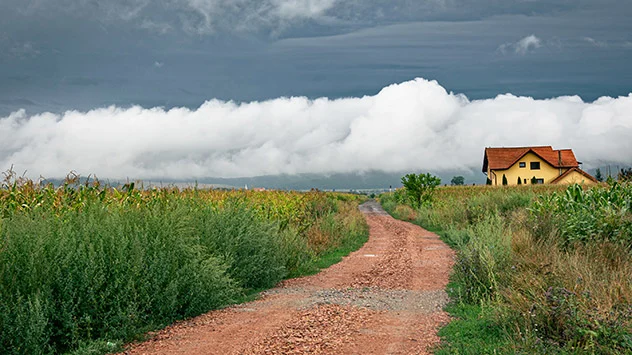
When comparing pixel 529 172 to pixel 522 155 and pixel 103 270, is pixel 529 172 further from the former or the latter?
pixel 103 270

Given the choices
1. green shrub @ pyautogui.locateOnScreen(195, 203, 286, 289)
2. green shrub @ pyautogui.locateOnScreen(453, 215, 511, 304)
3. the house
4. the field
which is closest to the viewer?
the field

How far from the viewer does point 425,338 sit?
852 cm

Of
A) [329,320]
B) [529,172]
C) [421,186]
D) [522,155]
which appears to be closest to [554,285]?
[329,320]

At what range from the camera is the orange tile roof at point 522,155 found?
70.9 meters

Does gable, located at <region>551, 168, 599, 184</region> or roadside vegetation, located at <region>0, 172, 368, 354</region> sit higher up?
gable, located at <region>551, 168, 599, 184</region>

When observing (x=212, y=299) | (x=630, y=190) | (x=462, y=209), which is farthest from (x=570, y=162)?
(x=212, y=299)

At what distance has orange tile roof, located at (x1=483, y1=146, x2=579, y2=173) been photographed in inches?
2790

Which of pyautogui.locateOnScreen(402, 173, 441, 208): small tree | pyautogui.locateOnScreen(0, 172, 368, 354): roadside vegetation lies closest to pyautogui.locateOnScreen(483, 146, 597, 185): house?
pyautogui.locateOnScreen(402, 173, 441, 208): small tree

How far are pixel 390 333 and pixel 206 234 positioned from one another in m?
5.27

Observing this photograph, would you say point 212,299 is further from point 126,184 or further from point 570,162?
point 570,162

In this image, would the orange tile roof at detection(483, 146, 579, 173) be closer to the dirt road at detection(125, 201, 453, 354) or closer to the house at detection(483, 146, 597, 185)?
the house at detection(483, 146, 597, 185)

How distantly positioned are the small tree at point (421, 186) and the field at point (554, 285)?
100 feet

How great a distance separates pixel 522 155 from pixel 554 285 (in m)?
65.8

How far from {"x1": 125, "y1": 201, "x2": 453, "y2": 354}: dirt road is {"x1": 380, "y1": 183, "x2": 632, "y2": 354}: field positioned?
24.0 inches
